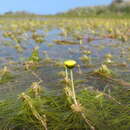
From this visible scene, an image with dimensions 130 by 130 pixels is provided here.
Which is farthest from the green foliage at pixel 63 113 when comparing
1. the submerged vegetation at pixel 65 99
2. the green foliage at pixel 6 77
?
the green foliage at pixel 6 77

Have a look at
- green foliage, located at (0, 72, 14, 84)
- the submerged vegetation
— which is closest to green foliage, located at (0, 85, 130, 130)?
the submerged vegetation

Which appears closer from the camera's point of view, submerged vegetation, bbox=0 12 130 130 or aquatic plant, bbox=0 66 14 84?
submerged vegetation, bbox=0 12 130 130

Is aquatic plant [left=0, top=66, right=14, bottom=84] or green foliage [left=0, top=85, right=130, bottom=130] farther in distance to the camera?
aquatic plant [left=0, top=66, right=14, bottom=84]

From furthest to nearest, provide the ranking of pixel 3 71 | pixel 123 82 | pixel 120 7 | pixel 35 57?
pixel 120 7 < pixel 35 57 < pixel 3 71 < pixel 123 82

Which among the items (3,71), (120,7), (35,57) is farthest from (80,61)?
(120,7)

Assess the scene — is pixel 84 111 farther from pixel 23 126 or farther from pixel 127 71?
pixel 127 71

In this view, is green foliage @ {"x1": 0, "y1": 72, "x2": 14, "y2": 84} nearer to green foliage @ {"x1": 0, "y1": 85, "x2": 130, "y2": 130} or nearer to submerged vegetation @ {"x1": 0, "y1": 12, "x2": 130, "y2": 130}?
submerged vegetation @ {"x1": 0, "y1": 12, "x2": 130, "y2": 130}

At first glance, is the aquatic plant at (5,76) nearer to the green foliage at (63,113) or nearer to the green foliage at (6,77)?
the green foliage at (6,77)

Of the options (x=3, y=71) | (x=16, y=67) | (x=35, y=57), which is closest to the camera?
(x=3, y=71)

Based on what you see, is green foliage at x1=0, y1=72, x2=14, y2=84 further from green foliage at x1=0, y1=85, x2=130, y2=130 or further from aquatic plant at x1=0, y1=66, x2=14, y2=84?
green foliage at x1=0, y1=85, x2=130, y2=130

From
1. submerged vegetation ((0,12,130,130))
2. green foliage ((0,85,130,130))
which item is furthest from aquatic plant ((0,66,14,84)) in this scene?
green foliage ((0,85,130,130))

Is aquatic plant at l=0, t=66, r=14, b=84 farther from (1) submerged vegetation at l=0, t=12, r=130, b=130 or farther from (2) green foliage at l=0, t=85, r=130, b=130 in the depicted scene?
→ (2) green foliage at l=0, t=85, r=130, b=130
